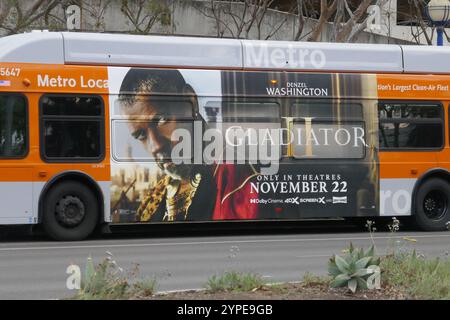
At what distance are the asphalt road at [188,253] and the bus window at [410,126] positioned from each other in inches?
→ 71.5

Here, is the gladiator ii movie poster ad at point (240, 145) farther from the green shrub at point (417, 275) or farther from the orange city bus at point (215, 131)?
the green shrub at point (417, 275)

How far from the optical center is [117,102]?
50.9ft

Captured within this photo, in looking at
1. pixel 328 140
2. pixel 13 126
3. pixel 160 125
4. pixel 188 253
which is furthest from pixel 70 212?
pixel 328 140

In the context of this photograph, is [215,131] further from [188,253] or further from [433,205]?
[433,205]

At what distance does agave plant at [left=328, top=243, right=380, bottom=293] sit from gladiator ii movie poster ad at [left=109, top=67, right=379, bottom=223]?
7.61m

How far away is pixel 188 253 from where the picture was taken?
13750 millimetres

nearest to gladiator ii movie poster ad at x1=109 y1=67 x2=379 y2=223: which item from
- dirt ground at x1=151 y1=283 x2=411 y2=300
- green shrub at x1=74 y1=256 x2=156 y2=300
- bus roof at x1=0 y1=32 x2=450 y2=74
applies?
bus roof at x1=0 y1=32 x2=450 y2=74

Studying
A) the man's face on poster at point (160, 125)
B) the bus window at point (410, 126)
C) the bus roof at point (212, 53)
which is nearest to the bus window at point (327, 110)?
the bus window at point (410, 126)

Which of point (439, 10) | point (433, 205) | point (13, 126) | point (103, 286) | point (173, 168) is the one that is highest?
point (439, 10)

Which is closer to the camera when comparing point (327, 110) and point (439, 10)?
point (327, 110)

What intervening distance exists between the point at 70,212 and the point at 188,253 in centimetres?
Result: 270
